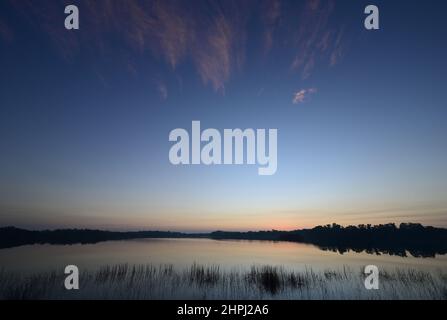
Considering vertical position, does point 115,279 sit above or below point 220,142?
below

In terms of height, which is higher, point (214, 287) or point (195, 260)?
point (214, 287)

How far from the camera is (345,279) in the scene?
2041 cm

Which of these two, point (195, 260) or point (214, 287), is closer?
point (214, 287)

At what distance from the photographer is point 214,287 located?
694 inches

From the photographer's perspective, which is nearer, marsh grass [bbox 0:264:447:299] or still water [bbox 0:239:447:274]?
marsh grass [bbox 0:264:447:299]

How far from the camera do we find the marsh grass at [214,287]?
15414 mm

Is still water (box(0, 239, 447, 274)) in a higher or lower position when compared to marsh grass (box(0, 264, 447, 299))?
lower

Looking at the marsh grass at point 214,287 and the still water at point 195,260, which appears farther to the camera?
the still water at point 195,260

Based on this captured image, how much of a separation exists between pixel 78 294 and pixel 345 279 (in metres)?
14.7

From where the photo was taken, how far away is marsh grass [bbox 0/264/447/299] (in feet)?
50.6

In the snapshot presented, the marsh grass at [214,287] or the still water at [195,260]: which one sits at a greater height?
the marsh grass at [214,287]
